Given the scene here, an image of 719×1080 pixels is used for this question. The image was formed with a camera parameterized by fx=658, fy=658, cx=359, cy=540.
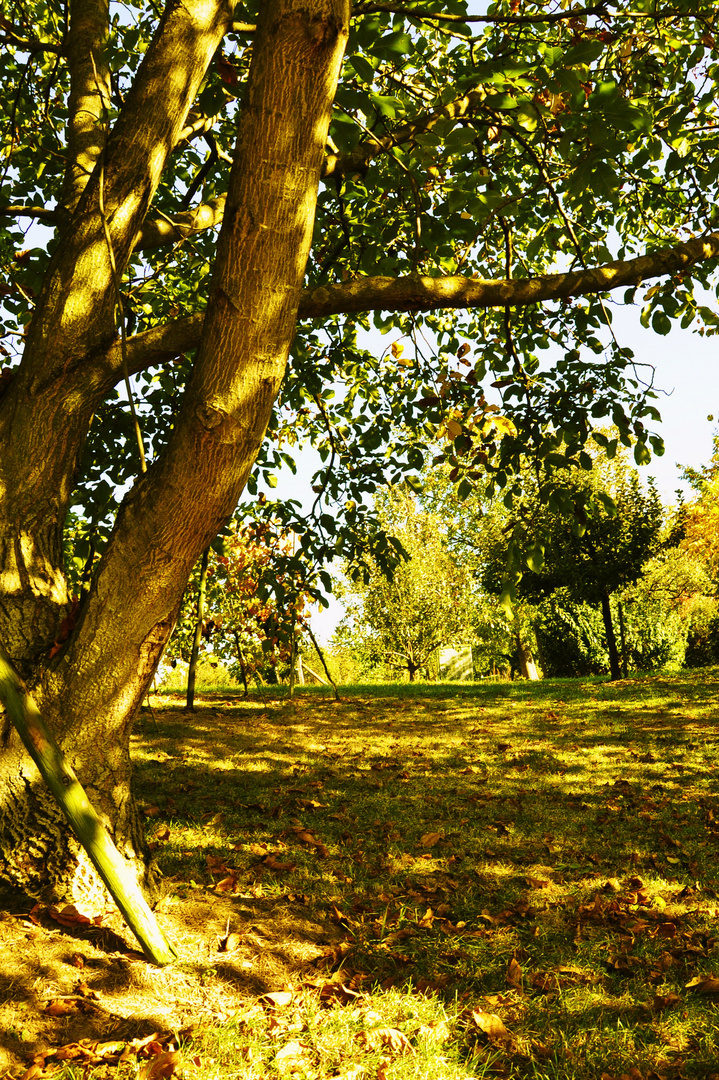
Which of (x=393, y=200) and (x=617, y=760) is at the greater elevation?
(x=393, y=200)

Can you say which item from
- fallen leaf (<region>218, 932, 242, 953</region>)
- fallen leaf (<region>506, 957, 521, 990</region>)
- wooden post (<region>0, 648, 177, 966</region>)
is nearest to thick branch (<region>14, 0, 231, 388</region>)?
wooden post (<region>0, 648, 177, 966</region>)

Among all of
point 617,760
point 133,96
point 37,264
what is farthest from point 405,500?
point 133,96

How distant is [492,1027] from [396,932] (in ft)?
2.45

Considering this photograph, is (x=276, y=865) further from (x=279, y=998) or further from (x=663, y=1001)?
(x=663, y=1001)

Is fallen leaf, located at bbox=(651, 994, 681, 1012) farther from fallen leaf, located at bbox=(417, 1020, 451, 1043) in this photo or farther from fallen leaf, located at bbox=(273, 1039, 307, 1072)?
fallen leaf, located at bbox=(273, 1039, 307, 1072)

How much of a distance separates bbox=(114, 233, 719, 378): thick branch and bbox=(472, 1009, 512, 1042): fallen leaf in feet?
9.96

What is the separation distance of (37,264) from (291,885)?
4572mm

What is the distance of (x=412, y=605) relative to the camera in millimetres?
21688

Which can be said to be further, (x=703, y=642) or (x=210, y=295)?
(x=703, y=642)

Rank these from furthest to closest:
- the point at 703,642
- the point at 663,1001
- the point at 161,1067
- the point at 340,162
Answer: the point at 703,642, the point at 340,162, the point at 663,1001, the point at 161,1067

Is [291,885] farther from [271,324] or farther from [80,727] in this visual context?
[271,324]

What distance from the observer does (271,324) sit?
237 centimetres

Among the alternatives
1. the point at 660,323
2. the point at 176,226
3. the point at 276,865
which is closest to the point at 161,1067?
the point at 276,865

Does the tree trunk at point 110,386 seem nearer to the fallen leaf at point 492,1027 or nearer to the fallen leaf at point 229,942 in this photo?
the fallen leaf at point 229,942
